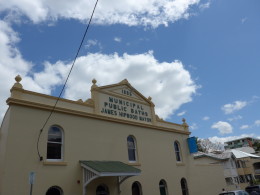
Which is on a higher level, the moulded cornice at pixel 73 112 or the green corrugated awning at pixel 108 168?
the moulded cornice at pixel 73 112

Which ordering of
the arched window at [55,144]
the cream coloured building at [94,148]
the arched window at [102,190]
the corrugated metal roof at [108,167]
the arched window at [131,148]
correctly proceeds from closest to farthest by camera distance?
1. the cream coloured building at [94,148]
2. the corrugated metal roof at [108,167]
3. the arched window at [55,144]
4. the arched window at [102,190]
5. the arched window at [131,148]

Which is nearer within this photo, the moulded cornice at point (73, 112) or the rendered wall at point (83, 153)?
the rendered wall at point (83, 153)

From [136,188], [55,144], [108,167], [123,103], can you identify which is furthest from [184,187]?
[55,144]

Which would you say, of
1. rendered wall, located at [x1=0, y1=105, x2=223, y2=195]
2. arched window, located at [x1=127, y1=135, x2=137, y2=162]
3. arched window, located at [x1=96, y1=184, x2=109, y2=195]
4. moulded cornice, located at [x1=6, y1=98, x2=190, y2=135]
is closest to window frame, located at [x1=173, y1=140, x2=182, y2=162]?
rendered wall, located at [x1=0, y1=105, x2=223, y2=195]

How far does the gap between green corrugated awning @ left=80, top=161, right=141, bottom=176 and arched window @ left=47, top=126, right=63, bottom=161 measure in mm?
1278

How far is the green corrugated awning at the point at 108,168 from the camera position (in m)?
11.6

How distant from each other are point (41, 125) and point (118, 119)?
5062 millimetres

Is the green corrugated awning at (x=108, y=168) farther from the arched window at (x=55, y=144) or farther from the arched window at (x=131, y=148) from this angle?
the arched window at (x=131, y=148)

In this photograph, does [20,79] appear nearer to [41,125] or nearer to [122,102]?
[41,125]

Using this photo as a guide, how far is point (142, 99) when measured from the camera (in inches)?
722

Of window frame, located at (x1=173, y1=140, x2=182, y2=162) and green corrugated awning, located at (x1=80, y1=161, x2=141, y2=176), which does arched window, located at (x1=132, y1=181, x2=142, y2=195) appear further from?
window frame, located at (x1=173, y1=140, x2=182, y2=162)

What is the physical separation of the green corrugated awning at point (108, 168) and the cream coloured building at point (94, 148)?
0.16 ft

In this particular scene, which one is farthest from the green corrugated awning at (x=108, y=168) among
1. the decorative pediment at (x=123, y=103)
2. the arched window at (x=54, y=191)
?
the decorative pediment at (x=123, y=103)

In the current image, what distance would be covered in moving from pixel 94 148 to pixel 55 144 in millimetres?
2312
